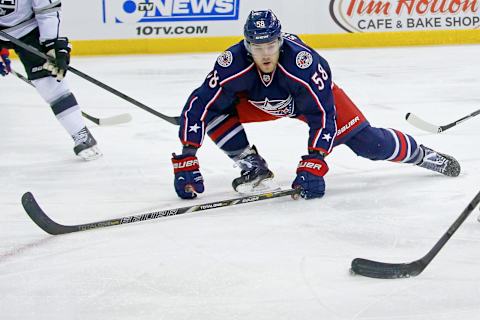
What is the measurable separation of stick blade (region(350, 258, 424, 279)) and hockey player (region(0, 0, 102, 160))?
72.2 inches

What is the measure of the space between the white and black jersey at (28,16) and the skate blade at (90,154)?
0.50 metres

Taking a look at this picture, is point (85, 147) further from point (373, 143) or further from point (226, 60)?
point (373, 143)

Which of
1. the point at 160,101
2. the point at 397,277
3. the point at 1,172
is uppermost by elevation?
the point at 397,277

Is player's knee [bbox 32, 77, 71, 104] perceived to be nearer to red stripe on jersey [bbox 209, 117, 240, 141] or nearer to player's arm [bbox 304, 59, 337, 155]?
red stripe on jersey [bbox 209, 117, 240, 141]

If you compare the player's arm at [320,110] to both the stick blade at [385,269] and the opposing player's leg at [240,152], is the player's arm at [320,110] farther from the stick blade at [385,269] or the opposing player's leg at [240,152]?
the stick blade at [385,269]

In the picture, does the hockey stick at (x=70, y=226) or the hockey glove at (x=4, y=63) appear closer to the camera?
the hockey stick at (x=70, y=226)

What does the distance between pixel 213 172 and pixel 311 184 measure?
69 cm

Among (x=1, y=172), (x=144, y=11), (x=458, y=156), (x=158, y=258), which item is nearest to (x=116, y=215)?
(x=158, y=258)

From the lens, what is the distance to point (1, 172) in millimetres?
3369

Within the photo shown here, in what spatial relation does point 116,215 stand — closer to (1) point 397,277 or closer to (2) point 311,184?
(2) point 311,184

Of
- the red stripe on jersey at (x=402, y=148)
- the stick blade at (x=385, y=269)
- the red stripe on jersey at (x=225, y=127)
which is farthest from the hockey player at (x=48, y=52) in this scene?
the stick blade at (x=385, y=269)

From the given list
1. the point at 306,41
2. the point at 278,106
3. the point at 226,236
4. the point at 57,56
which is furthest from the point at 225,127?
the point at 306,41

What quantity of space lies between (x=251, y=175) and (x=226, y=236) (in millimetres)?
550

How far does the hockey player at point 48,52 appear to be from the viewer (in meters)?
3.47
